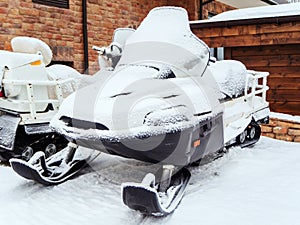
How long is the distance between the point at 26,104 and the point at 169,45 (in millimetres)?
1695

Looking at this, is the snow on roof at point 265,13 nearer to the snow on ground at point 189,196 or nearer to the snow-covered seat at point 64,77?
the snow on ground at point 189,196

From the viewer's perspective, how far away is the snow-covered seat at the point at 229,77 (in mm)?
3719

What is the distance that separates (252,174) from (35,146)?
7.70 feet

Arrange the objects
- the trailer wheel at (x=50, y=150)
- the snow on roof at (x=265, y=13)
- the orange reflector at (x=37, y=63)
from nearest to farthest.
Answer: the orange reflector at (x=37, y=63), the trailer wheel at (x=50, y=150), the snow on roof at (x=265, y=13)

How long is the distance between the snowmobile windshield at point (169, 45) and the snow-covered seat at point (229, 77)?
2.14 ft

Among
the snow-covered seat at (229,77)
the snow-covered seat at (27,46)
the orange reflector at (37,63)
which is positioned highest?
the snow-covered seat at (27,46)

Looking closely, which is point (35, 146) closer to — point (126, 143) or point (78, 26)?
point (126, 143)

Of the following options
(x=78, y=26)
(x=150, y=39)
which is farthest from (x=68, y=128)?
(x=78, y=26)

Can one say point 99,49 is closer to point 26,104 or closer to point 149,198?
point 26,104

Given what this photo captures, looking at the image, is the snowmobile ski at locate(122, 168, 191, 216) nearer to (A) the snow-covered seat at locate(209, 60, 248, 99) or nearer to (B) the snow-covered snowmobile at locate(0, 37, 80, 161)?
(A) the snow-covered seat at locate(209, 60, 248, 99)

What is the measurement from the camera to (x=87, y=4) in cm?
690

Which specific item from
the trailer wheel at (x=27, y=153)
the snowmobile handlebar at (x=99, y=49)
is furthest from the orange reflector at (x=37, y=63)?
the trailer wheel at (x=27, y=153)

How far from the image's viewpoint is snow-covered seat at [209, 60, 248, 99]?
3719 millimetres

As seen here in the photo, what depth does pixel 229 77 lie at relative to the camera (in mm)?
3822
